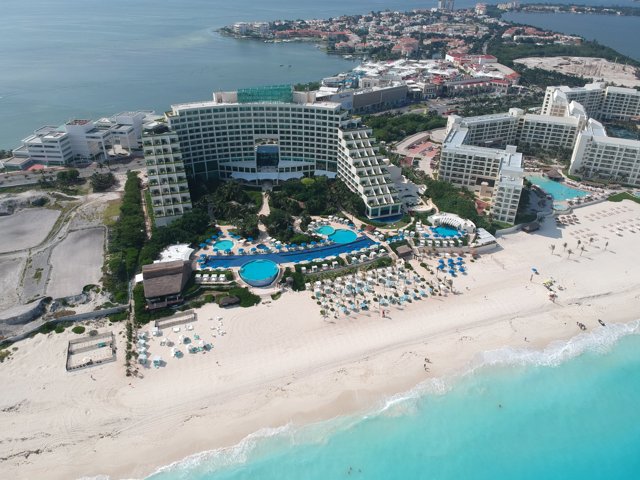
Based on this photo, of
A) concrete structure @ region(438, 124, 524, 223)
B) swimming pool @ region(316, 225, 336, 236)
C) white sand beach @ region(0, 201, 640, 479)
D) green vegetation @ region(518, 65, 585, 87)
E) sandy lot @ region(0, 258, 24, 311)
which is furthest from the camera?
green vegetation @ region(518, 65, 585, 87)

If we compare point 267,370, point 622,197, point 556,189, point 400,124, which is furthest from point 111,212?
point 622,197

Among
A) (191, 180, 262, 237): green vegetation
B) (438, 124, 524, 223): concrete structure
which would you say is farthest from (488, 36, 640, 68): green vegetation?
(191, 180, 262, 237): green vegetation

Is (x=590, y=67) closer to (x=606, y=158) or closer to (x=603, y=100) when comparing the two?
(x=603, y=100)

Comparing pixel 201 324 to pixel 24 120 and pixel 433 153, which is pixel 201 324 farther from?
pixel 24 120

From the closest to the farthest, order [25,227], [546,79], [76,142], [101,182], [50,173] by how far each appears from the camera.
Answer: [25,227]
[101,182]
[50,173]
[76,142]
[546,79]

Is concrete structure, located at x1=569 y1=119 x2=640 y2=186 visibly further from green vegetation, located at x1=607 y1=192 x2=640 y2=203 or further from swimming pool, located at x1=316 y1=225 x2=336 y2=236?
swimming pool, located at x1=316 y1=225 x2=336 y2=236

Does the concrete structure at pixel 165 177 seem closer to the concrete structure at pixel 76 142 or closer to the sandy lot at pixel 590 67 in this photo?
the concrete structure at pixel 76 142
